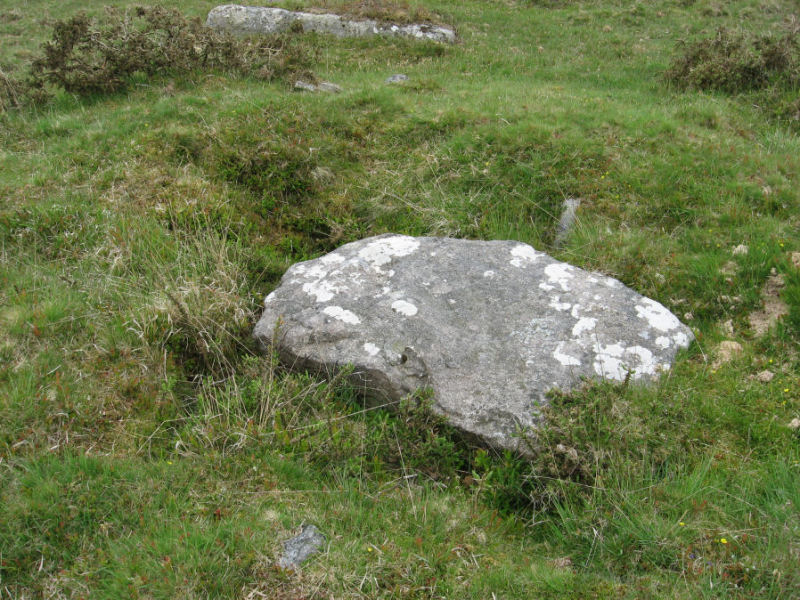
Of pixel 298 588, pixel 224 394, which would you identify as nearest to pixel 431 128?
pixel 224 394

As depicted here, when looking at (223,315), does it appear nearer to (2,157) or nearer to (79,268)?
(79,268)

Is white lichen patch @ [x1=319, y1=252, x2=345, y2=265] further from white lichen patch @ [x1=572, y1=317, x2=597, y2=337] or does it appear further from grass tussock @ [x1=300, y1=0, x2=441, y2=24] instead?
grass tussock @ [x1=300, y1=0, x2=441, y2=24]

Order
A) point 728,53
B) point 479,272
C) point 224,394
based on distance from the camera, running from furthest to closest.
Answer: point 728,53
point 479,272
point 224,394

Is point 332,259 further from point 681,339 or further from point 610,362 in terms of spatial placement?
point 681,339

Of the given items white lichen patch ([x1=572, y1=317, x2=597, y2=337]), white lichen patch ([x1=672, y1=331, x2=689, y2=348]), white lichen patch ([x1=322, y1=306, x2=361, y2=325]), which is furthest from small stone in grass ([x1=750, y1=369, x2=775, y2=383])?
white lichen patch ([x1=322, y1=306, x2=361, y2=325])

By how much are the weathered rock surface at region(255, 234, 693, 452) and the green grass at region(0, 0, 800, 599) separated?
29 cm

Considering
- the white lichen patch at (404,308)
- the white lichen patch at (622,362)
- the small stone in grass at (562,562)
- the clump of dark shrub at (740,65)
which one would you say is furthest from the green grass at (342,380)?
the white lichen patch at (404,308)

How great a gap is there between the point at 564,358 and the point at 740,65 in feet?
31.0

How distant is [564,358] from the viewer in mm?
5617

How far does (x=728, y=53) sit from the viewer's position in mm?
12117

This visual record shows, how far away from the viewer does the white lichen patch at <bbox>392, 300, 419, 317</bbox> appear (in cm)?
623

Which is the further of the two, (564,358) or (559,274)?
(559,274)

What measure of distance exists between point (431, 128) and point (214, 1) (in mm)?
14840

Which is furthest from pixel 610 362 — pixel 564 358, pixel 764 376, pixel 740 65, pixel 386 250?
pixel 740 65
